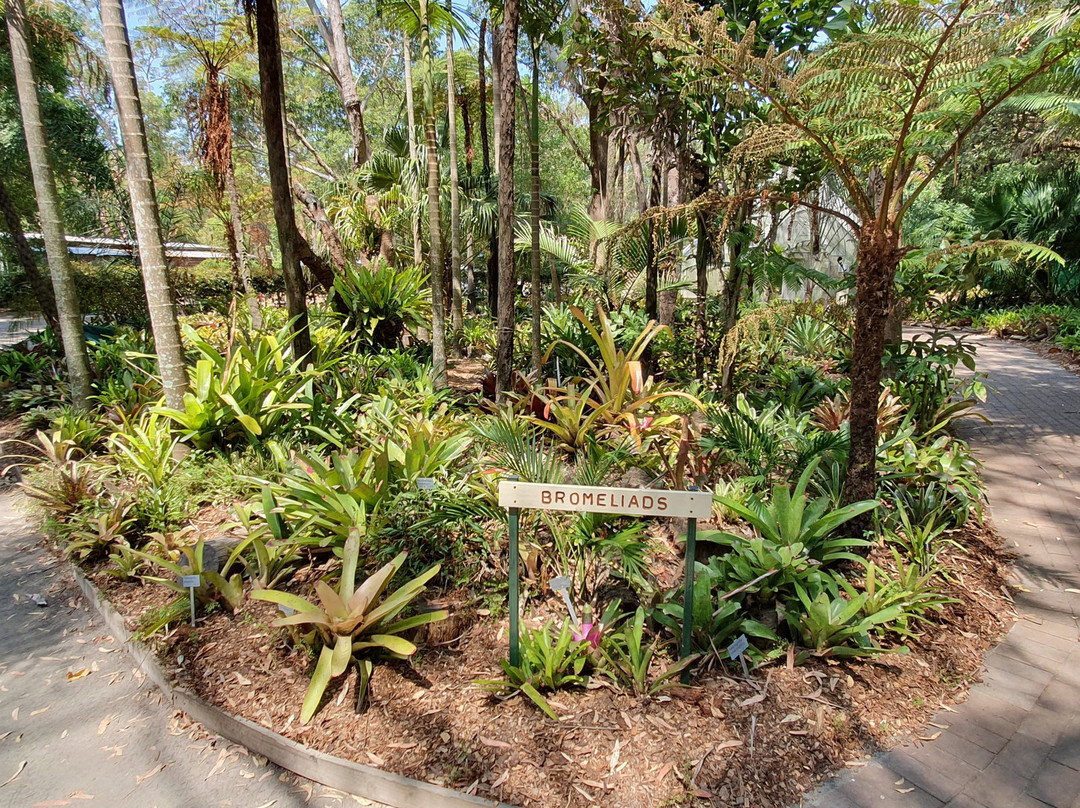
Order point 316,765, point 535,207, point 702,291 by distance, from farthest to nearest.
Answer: point 702,291
point 535,207
point 316,765

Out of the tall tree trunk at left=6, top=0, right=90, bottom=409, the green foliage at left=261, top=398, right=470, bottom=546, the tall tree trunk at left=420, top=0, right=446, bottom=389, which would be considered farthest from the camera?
the tall tree trunk at left=420, top=0, right=446, bottom=389

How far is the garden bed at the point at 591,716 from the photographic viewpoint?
7.42 ft

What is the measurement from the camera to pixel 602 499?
2.51 meters

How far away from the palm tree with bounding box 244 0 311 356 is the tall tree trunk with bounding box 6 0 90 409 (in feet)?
6.84

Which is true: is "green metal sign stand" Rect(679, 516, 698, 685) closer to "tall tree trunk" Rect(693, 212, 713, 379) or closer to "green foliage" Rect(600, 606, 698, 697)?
"green foliage" Rect(600, 606, 698, 697)

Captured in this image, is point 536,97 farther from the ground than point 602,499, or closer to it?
farther from the ground

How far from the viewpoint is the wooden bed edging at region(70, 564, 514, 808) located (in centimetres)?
223

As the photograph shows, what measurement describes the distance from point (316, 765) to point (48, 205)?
19.1 feet

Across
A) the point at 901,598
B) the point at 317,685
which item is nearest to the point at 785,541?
the point at 901,598

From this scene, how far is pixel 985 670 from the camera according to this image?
2.88 meters

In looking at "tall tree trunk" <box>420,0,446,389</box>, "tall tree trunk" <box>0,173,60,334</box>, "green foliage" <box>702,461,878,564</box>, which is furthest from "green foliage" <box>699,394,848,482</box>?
"tall tree trunk" <box>0,173,60,334</box>

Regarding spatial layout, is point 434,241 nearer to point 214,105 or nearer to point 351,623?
point 214,105

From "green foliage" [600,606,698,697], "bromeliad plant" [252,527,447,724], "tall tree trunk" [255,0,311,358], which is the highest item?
"tall tree trunk" [255,0,311,358]

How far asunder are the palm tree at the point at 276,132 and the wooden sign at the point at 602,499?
12.0 feet
